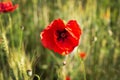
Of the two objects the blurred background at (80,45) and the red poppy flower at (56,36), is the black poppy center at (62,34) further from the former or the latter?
the blurred background at (80,45)

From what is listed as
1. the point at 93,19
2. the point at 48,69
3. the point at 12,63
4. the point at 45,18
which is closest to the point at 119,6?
the point at 93,19

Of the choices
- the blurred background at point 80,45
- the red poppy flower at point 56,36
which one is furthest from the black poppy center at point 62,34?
the blurred background at point 80,45

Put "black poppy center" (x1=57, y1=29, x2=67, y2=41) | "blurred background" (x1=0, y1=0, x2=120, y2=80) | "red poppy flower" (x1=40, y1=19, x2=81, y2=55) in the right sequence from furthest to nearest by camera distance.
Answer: "blurred background" (x1=0, y1=0, x2=120, y2=80) → "black poppy center" (x1=57, y1=29, x2=67, y2=41) → "red poppy flower" (x1=40, y1=19, x2=81, y2=55)

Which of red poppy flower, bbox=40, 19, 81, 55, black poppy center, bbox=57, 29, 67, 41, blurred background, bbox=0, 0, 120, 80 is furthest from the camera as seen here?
blurred background, bbox=0, 0, 120, 80

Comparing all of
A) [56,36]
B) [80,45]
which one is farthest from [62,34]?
[80,45]

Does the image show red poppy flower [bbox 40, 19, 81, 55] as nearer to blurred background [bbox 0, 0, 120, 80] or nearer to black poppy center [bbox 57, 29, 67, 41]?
black poppy center [bbox 57, 29, 67, 41]

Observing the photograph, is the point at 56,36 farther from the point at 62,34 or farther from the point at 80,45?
the point at 80,45

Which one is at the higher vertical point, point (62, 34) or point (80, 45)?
point (62, 34)

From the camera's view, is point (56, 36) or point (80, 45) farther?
point (80, 45)

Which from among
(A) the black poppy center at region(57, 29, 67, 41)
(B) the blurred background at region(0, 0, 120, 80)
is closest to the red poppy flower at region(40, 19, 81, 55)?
(A) the black poppy center at region(57, 29, 67, 41)
